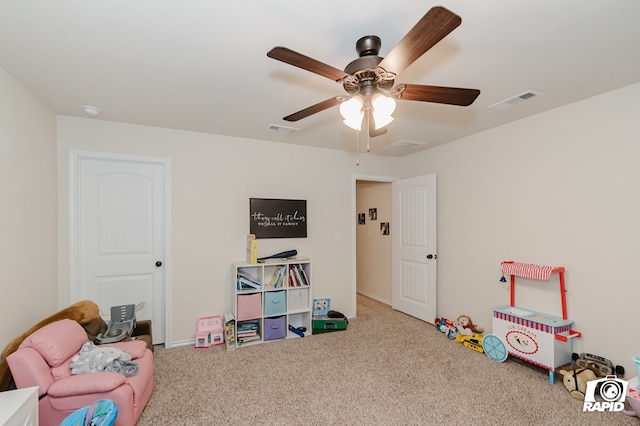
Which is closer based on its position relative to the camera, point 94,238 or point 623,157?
point 623,157

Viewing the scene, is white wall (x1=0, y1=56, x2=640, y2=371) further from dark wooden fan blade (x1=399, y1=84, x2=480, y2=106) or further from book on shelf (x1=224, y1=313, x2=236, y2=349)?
dark wooden fan blade (x1=399, y1=84, x2=480, y2=106)

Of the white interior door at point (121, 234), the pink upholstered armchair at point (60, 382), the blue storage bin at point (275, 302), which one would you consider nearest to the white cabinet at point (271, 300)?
the blue storage bin at point (275, 302)

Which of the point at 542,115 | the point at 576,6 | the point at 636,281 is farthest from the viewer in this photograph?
the point at 542,115

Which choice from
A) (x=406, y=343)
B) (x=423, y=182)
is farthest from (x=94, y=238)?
(x=423, y=182)

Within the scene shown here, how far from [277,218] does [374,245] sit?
2216 mm

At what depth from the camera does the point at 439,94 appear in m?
1.70

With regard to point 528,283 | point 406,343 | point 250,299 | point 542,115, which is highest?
point 542,115

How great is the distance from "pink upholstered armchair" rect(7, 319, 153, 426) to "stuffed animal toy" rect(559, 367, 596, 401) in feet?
10.5

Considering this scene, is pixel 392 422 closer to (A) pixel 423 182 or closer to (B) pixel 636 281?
(B) pixel 636 281

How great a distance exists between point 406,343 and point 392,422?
56.0 inches

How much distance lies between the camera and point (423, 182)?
4.23 m

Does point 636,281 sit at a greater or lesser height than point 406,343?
greater

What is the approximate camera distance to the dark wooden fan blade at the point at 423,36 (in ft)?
3.62

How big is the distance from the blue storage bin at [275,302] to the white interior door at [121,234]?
114cm
